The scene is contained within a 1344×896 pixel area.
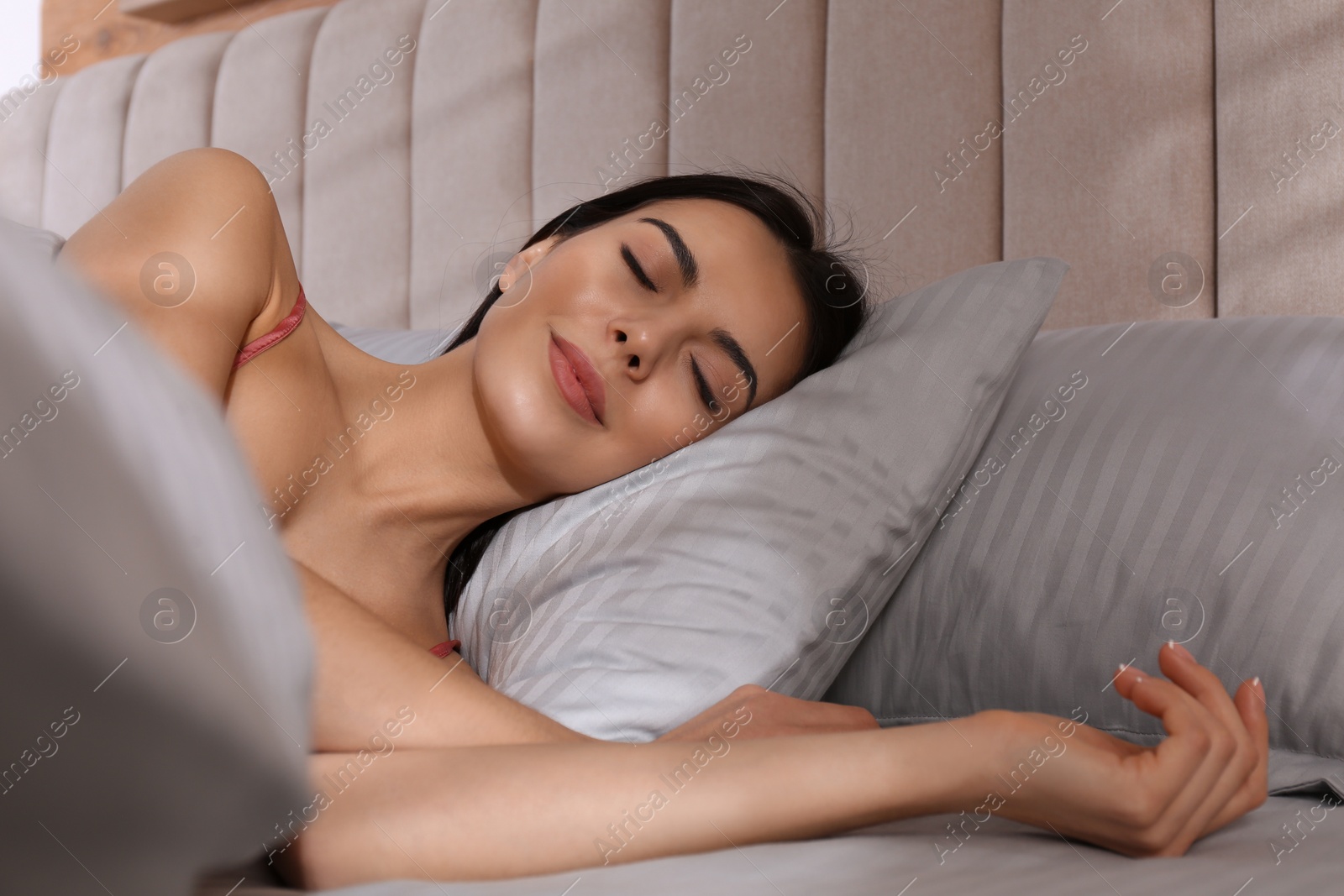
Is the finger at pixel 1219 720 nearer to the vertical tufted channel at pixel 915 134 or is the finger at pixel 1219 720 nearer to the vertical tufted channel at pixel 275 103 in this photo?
the vertical tufted channel at pixel 915 134

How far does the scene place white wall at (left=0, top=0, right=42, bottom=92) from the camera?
2.61 m

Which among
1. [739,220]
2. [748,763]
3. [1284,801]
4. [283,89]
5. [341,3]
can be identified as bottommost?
[1284,801]

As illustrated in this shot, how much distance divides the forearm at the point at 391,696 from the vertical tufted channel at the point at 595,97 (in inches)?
46.3

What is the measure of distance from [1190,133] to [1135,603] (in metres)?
0.79

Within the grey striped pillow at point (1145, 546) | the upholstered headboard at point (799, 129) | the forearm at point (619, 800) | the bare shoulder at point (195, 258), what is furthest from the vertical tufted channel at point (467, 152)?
the forearm at point (619, 800)

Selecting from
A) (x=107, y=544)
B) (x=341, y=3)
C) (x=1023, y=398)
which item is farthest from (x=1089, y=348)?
(x=341, y=3)

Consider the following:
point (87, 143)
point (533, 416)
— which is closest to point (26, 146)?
point (87, 143)

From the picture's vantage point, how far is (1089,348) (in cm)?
102

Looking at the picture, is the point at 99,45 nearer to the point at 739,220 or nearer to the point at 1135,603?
the point at 739,220

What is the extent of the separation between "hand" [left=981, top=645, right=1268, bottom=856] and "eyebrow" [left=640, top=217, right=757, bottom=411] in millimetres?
542

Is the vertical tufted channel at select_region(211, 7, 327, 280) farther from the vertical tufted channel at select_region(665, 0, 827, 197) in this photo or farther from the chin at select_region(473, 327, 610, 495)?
the chin at select_region(473, 327, 610, 495)

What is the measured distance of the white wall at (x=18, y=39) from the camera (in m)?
2.61

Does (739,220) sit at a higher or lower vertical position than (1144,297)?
higher

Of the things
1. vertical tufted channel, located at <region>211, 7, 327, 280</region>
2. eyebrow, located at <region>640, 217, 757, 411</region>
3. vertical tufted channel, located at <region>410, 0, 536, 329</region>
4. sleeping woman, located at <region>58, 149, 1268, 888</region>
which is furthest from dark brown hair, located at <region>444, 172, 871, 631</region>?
vertical tufted channel, located at <region>211, 7, 327, 280</region>
